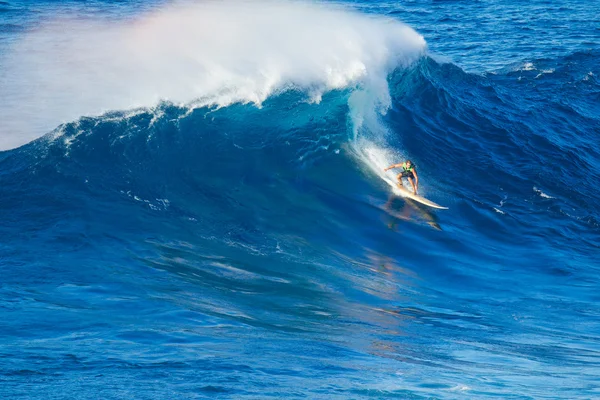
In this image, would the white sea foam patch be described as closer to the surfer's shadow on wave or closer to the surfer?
the surfer

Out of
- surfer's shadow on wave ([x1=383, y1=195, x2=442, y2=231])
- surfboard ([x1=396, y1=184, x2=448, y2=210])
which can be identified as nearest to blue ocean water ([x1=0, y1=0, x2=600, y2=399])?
surfer's shadow on wave ([x1=383, y1=195, x2=442, y2=231])

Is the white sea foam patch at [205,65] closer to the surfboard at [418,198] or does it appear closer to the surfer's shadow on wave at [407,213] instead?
the surfboard at [418,198]

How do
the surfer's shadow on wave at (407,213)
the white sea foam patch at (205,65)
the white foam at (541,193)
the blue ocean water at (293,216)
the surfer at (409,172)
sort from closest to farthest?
the blue ocean water at (293,216) < the surfer's shadow on wave at (407,213) < the surfer at (409,172) < the white foam at (541,193) < the white sea foam patch at (205,65)

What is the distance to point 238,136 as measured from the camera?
24.1 metres

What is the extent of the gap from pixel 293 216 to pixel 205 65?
906 centimetres

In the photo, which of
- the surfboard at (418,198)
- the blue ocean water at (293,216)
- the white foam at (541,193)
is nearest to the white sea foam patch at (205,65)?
the blue ocean water at (293,216)

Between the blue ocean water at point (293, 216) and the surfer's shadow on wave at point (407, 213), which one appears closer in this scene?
the blue ocean water at point (293, 216)

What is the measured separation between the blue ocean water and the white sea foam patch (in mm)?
110

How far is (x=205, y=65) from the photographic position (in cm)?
2747

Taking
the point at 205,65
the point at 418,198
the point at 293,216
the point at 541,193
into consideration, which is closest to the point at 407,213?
the point at 418,198

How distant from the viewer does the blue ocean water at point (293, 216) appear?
13477mm

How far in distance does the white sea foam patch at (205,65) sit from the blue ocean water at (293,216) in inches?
4.3

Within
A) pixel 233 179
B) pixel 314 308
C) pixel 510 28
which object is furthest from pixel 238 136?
pixel 510 28

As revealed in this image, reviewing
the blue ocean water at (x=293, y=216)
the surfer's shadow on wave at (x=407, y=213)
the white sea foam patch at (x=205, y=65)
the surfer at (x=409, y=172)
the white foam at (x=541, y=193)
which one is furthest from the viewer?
the white sea foam patch at (x=205, y=65)
